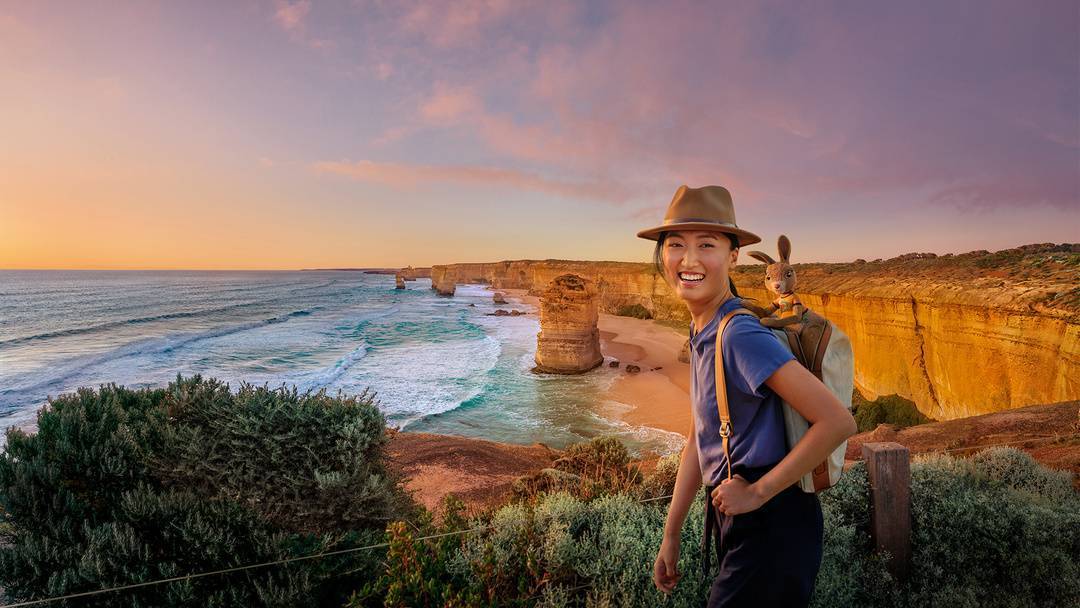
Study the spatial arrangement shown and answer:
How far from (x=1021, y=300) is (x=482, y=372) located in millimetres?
18598

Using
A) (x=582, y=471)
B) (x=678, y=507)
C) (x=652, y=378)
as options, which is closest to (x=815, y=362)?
(x=678, y=507)

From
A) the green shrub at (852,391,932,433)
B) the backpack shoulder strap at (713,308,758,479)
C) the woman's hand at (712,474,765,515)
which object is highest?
the backpack shoulder strap at (713,308,758,479)

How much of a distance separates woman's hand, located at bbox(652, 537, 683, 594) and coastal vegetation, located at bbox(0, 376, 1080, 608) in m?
0.75

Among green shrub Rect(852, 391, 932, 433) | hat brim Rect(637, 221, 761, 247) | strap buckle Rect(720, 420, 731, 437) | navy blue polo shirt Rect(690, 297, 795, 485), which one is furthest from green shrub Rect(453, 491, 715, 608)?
green shrub Rect(852, 391, 932, 433)

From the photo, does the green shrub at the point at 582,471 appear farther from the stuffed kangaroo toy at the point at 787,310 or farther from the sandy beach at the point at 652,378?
the sandy beach at the point at 652,378

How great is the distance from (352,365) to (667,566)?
23.7m

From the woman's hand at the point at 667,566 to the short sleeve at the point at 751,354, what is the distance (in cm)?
89

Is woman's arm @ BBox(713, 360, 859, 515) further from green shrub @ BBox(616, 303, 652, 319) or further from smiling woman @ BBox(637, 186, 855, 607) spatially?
green shrub @ BBox(616, 303, 652, 319)

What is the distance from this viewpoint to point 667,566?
2.00 meters

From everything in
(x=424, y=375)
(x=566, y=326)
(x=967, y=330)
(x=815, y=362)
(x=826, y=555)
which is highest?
(x=815, y=362)

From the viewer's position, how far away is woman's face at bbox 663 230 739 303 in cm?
172

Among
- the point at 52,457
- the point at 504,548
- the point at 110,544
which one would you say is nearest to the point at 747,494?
the point at 504,548

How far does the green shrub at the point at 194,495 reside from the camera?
3219 mm

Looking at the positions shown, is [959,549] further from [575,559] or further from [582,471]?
[582,471]
